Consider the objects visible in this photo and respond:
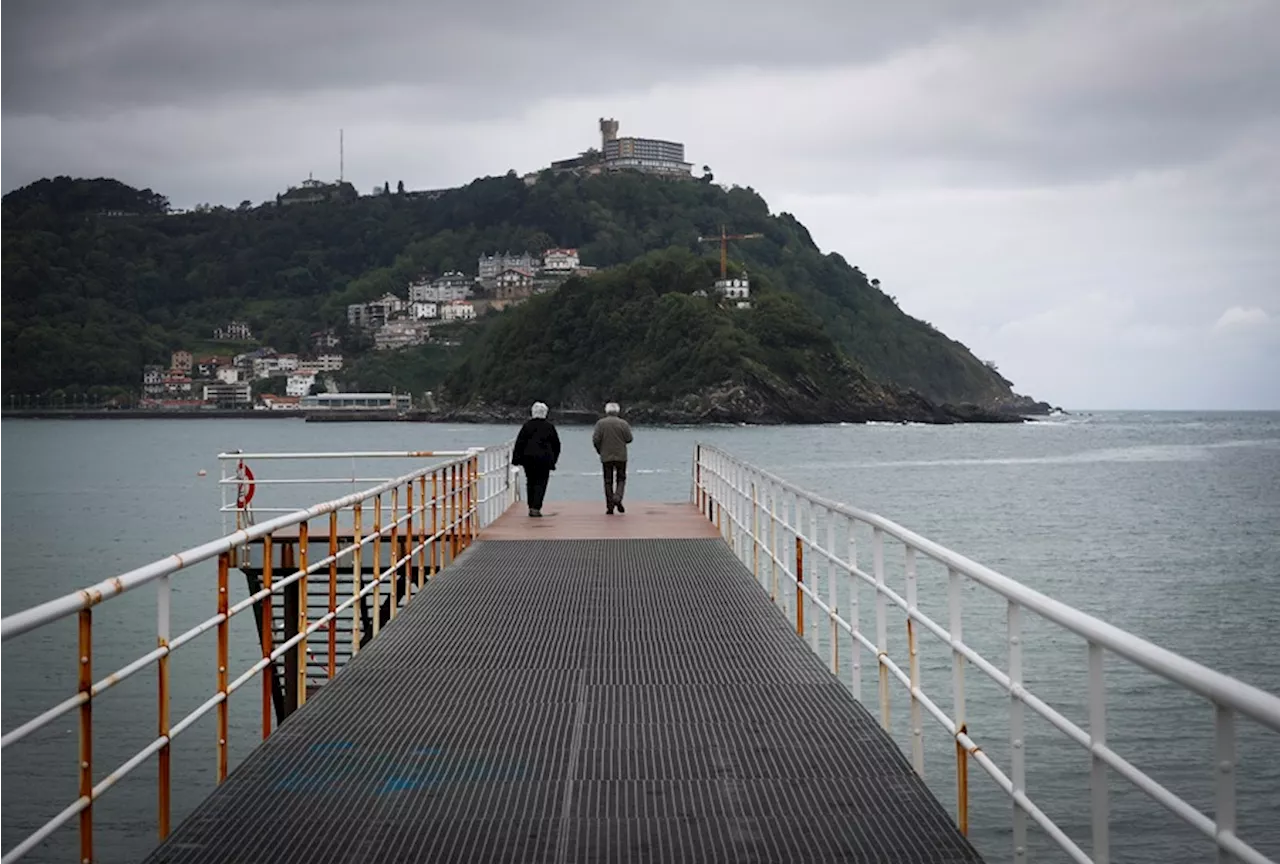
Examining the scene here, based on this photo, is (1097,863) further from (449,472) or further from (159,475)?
(159,475)

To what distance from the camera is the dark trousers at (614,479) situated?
23.2m

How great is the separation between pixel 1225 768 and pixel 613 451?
19.4 metres

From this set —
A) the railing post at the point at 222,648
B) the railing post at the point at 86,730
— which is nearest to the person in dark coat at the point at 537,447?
the railing post at the point at 222,648

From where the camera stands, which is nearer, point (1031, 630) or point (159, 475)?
point (1031, 630)

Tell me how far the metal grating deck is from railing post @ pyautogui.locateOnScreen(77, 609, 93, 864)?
407 mm

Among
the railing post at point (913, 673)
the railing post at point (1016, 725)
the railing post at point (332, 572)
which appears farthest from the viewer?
the railing post at point (332, 572)

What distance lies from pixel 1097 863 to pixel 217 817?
137 inches

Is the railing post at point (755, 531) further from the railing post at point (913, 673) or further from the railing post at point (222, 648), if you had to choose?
the railing post at point (222, 648)

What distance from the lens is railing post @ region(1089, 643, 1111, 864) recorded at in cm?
448

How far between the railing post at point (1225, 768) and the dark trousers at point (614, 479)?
1954 cm

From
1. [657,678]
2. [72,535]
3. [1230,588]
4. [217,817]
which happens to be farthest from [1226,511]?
[217,817]

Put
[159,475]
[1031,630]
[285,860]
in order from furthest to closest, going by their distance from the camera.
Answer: [159,475], [1031,630], [285,860]

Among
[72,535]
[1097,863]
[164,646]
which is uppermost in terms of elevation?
[164,646]

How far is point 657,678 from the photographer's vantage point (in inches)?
367
